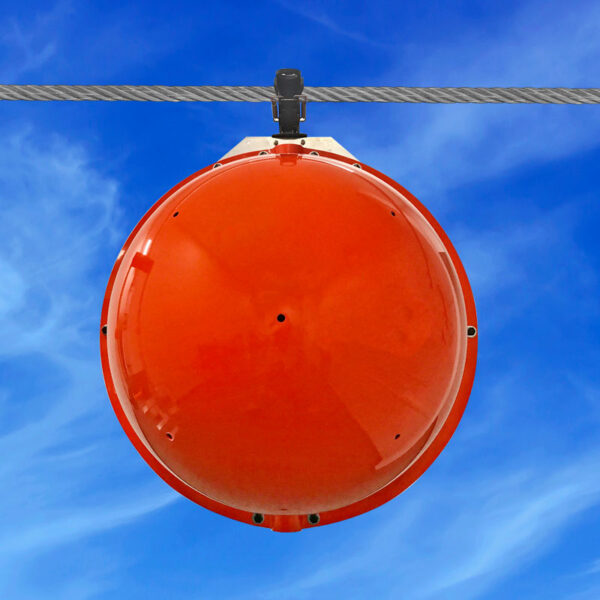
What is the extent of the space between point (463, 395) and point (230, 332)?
0.86 m

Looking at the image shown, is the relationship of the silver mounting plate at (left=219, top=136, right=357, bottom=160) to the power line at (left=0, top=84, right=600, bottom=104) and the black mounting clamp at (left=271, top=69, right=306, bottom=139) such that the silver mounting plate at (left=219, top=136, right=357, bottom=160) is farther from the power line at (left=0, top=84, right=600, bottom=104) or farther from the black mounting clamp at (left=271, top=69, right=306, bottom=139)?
the power line at (left=0, top=84, right=600, bottom=104)

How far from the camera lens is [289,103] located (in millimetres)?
1865

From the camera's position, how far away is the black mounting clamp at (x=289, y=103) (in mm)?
1827

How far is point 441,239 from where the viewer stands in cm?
198

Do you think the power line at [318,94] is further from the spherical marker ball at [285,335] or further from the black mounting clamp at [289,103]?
the spherical marker ball at [285,335]

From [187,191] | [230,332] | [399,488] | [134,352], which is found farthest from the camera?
[399,488]

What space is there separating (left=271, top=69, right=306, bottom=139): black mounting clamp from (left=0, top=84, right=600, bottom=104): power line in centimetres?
15

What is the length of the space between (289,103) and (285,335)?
2.47 ft

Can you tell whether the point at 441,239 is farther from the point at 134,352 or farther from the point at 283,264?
the point at 134,352

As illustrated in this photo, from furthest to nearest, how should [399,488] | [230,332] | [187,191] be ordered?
[399,488], [187,191], [230,332]

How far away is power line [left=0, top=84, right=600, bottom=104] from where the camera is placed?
205cm

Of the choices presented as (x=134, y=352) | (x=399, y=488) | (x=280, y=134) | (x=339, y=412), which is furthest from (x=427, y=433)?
(x=280, y=134)

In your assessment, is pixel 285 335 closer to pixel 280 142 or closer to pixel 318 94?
pixel 280 142

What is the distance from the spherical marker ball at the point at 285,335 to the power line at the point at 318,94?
427mm
